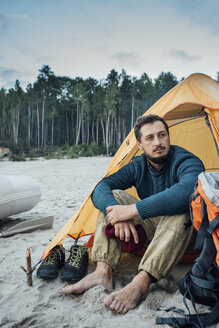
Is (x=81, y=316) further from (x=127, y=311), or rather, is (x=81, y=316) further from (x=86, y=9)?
(x=86, y=9)

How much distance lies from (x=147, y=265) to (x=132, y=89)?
34287mm

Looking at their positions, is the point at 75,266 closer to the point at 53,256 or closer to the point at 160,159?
the point at 53,256

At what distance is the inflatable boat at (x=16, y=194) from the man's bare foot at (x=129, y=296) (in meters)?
2.15

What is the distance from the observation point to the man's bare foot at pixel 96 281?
1.69 m

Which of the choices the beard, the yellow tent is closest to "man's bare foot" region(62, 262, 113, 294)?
the yellow tent

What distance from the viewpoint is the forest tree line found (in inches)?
1196

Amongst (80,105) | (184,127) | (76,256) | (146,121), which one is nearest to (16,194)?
(76,256)

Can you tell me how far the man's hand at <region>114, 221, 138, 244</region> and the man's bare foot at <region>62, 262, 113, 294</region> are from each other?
0.86 ft

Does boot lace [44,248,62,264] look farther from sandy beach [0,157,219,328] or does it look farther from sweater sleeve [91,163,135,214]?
sweater sleeve [91,163,135,214]

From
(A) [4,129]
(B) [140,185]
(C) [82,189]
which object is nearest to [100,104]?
(A) [4,129]

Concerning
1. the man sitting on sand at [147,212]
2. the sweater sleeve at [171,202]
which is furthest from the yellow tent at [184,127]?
the sweater sleeve at [171,202]

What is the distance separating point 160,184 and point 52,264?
3.63ft

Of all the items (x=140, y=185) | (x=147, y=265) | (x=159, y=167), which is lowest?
(x=147, y=265)

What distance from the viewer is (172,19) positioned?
814cm
